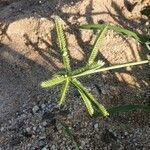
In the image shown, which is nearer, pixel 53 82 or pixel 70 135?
pixel 53 82

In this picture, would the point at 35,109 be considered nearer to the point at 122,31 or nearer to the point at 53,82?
Answer: the point at 122,31

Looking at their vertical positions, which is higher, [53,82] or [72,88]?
[53,82]

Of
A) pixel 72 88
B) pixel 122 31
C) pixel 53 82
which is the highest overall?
pixel 53 82

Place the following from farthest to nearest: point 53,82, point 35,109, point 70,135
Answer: point 35,109 → point 70,135 → point 53,82

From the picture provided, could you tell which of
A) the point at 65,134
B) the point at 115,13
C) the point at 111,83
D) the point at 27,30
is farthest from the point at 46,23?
the point at 65,134

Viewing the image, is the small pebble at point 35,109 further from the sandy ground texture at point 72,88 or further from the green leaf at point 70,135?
the green leaf at point 70,135

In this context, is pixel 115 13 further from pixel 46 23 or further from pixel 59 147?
pixel 59 147

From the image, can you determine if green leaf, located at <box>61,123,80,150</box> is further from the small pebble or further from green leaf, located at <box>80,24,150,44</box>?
green leaf, located at <box>80,24,150,44</box>

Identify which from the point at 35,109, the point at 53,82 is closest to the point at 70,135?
the point at 35,109

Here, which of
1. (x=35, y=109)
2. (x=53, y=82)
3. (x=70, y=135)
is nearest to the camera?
(x=53, y=82)
